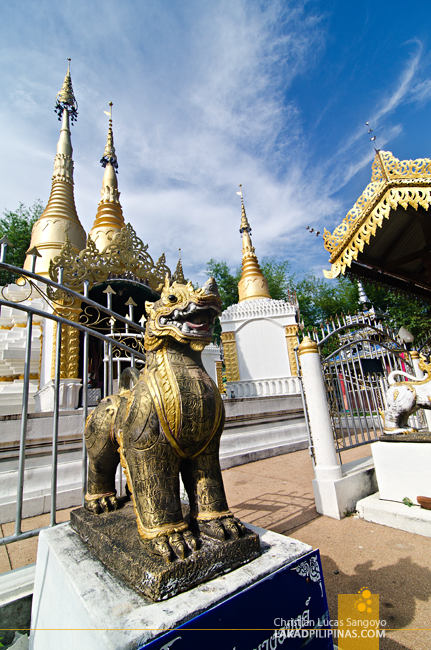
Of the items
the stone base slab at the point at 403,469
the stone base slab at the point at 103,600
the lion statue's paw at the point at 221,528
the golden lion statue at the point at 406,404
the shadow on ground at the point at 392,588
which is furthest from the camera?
the golden lion statue at the point at 406,404

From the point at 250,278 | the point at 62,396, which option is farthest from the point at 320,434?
the point at 250,278

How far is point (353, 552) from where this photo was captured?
2.51m

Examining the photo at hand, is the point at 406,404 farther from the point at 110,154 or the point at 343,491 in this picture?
the point at 110,154

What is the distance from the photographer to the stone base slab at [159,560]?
42.5 inches

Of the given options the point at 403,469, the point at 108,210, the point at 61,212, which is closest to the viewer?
the point at 403,469

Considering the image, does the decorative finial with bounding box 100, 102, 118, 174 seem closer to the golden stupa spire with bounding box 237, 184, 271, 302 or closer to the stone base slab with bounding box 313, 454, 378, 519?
the golden stupa spire with bounding box 237, 184, 271, 302

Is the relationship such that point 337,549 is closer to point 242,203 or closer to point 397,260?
point 397,260

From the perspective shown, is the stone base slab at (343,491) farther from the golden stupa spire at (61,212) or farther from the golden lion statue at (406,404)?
the golden stupa spire at (61,212)

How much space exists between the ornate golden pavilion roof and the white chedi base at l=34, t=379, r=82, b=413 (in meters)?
5.39

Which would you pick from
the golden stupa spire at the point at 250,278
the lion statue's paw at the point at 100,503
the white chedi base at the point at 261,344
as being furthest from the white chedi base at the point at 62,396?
the golden stupa spire at the point at 250,278

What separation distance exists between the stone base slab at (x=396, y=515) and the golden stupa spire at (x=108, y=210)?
27.2 ft

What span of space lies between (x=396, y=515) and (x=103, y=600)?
2835mm

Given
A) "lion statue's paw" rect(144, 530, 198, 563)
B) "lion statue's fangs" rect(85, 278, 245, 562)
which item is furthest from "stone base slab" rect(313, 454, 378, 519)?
"lion statue's paw" rect(144, 530, 198, 563)

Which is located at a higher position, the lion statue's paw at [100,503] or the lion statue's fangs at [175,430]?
the lion statue's fangs at [175,430]
